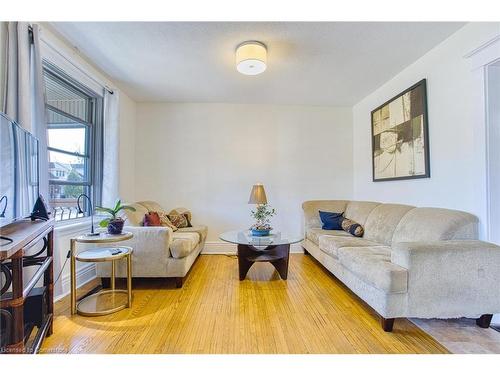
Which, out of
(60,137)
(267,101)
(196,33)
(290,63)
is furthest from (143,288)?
(267,101)

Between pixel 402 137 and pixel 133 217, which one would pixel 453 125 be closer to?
pixel 402 137

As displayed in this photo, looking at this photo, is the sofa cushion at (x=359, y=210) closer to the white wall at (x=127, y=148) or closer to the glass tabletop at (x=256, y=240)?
the glass tabletop at (x=256, y=240)

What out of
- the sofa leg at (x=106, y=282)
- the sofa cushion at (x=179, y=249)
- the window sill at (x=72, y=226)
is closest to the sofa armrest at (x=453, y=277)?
the sofa cushion at (x=179, y=249)

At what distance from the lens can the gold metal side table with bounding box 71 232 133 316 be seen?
2.19 metres

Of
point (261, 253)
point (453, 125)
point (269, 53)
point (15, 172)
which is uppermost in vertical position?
point (269, 53)

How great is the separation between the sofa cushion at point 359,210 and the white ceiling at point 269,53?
1664 mm

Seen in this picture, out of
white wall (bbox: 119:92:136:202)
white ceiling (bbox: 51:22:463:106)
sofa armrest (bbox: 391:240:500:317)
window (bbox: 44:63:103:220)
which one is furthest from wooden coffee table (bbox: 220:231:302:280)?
white ceiling (bbox: 51:22:463:106)

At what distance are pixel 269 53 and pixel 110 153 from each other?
7.70 feet

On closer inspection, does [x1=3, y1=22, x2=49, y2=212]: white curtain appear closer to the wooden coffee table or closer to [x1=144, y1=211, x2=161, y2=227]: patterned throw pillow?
[x1=144, y1=211, x2=161, y2=227]: patterned throw pillow

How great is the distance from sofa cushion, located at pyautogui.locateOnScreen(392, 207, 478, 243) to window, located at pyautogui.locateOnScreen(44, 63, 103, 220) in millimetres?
3536

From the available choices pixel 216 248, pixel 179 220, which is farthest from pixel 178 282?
pixel 216 248

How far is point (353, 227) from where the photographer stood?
3.45m

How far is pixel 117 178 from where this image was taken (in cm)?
350

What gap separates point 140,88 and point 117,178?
135cm
